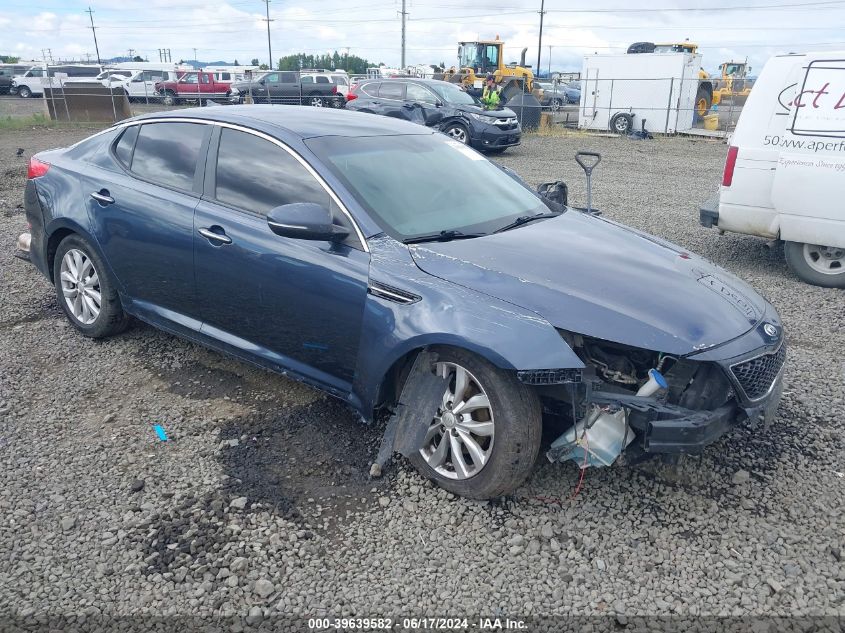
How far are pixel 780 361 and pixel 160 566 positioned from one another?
2.89 metres

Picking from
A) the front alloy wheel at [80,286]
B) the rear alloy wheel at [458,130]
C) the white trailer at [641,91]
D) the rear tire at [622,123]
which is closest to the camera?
the front alloy wheel at [80,286]

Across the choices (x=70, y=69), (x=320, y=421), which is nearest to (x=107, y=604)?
(x=320, y=421)

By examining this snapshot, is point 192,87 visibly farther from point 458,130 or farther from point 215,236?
point 215,236

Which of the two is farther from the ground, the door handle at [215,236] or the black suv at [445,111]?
the door handle at [215,236]

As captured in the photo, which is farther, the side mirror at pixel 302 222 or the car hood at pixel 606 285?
the side mirror at pixel 302 222

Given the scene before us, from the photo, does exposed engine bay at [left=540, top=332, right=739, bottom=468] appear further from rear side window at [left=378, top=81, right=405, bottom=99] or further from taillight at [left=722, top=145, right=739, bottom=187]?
rear side window at [left=378, top=81, right=405, bottom=99]

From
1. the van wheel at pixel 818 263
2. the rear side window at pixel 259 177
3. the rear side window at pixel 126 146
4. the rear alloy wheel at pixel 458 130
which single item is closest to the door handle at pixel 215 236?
the rear side window at pixel 259 177

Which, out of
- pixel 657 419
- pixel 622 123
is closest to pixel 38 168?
pixel 657 419

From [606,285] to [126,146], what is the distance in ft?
10.9

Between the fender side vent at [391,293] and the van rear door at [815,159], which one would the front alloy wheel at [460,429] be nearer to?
the fender side vent at [391,293]

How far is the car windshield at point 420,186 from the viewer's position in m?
3.56

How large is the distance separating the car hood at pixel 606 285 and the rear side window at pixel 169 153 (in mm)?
1715

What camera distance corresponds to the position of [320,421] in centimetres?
389

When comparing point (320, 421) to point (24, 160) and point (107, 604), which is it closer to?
point (107, 604)
